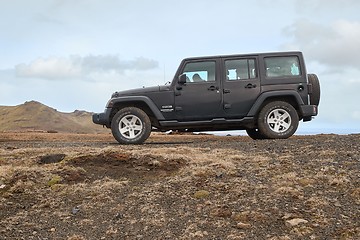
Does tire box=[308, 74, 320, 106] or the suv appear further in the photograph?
tire box=[308, 74, 320, 106]

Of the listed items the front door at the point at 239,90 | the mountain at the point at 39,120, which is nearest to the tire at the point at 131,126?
the front door at the point at 239,90

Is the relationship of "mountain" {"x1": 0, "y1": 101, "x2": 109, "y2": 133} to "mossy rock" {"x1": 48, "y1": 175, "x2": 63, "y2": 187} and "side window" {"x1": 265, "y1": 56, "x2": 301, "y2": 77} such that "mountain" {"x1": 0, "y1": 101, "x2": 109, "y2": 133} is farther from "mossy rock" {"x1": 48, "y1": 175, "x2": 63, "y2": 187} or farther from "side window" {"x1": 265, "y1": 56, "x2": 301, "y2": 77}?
"mossy rock" {"x1": 48, "y1": 175, "x2": 63, "y2": 187}

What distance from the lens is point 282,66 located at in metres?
10.6

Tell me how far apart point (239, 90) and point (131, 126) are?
2.53 m

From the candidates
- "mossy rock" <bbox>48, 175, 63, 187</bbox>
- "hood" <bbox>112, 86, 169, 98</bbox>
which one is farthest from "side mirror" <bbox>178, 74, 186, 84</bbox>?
"mossy rock" <bbox>48, 175, 63, 187</bbox>

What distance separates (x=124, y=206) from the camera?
5926mm

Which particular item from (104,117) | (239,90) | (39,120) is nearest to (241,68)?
(239,90)

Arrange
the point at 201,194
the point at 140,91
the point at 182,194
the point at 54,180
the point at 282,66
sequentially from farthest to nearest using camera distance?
the point at 282,66 → the point at 140,91 → the point at 54,180 → the point at 182,194 → the point at 201,194

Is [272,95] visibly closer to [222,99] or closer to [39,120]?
[222,99]

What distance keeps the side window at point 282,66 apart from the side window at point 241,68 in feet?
1.11

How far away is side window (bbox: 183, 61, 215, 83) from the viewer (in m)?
10.4

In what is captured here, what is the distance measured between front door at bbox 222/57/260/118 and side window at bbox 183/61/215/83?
11.4 inches

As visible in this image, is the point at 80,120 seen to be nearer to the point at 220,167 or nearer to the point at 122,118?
the point at 122,118

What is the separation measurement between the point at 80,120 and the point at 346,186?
3801 centimetres
